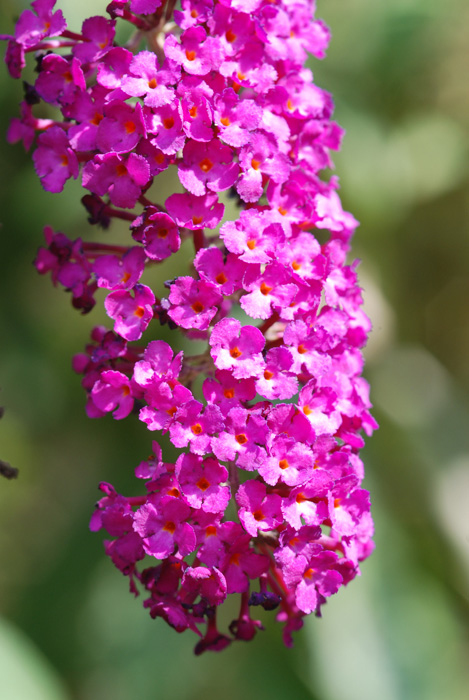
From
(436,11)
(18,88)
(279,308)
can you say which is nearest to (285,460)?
(279,308)

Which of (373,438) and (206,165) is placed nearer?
(206,165)

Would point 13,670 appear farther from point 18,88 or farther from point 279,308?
point 18,88

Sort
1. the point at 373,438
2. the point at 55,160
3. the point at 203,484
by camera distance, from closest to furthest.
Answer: the point at 203,484 → the point at 55,160 → the point at 373,438

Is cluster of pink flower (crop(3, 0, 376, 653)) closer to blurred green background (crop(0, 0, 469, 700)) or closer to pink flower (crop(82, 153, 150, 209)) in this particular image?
pink flower (crop(82, 153, 150, 209))

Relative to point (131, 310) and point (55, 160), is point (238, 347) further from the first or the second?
point (55, 160)

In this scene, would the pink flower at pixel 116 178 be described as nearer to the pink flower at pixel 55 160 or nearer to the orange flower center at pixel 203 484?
the pink flower at pixel 55 160

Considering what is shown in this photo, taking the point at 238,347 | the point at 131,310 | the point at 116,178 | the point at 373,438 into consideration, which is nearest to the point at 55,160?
the point at 116,178
